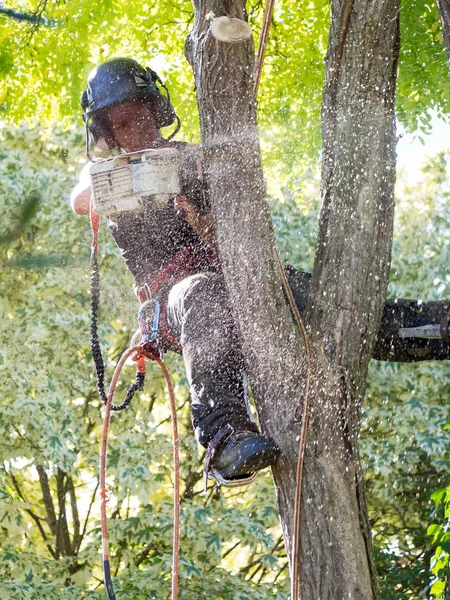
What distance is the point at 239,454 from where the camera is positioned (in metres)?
2.44

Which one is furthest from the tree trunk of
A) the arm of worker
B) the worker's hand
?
the arm of worker

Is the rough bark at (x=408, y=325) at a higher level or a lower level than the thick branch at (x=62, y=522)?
higher

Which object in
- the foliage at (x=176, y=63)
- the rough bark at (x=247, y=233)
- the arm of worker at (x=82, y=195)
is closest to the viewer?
the rough bark at (x=247, y=233)

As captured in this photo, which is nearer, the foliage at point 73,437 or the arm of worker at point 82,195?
the arm of worker at point 82,195

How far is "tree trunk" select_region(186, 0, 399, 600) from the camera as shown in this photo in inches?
92.5

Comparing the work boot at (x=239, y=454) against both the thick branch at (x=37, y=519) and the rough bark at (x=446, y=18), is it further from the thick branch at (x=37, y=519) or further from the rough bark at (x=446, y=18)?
the thick branch at (x=37, y=519)

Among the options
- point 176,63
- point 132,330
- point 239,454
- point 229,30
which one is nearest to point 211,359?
point 239,454

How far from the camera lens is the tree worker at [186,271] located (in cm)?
259

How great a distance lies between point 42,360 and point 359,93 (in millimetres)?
4030

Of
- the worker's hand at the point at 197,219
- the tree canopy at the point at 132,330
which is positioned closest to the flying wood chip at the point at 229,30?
the worker's hand at the point at 197,219

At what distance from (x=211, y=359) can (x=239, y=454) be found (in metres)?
0.40

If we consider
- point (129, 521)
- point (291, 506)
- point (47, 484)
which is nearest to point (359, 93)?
point (291, 506)

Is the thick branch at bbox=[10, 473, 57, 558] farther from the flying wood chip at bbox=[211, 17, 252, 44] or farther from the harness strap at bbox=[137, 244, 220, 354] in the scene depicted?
the flying wood chip at bbox=[211, 17, 252, 44]

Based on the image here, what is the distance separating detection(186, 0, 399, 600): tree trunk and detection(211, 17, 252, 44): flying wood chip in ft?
0.07
